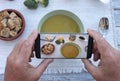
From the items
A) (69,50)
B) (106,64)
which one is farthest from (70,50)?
(106,64)

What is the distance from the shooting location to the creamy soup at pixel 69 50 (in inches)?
34.7

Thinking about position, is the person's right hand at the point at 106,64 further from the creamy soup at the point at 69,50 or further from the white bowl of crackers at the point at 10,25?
the white bowl of crackers at the point at 10,25

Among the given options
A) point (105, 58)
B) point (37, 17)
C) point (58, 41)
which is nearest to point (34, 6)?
point (37, 17)

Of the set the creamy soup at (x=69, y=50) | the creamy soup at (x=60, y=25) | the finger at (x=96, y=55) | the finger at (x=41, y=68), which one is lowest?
the finger at (x=41, y=68)

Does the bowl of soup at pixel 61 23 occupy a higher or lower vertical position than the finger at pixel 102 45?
higher

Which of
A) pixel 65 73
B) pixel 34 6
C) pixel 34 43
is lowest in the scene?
pixel 65 73

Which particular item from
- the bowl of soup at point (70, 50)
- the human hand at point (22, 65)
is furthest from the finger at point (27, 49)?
the bowl of soup at point (70, 50)

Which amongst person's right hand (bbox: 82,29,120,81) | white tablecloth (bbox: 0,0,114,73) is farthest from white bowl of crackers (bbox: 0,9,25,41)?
person's right hand (bbox: 82,29,120,81)

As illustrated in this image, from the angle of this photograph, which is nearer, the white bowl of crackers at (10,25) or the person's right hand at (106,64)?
the person's right hand at (106,64)

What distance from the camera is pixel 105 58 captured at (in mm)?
814

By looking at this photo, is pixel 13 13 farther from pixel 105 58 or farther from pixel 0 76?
pixel 105 58

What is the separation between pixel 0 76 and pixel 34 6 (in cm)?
23

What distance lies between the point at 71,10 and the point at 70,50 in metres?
0.17

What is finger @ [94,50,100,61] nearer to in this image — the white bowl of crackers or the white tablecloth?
the white tablecloth
